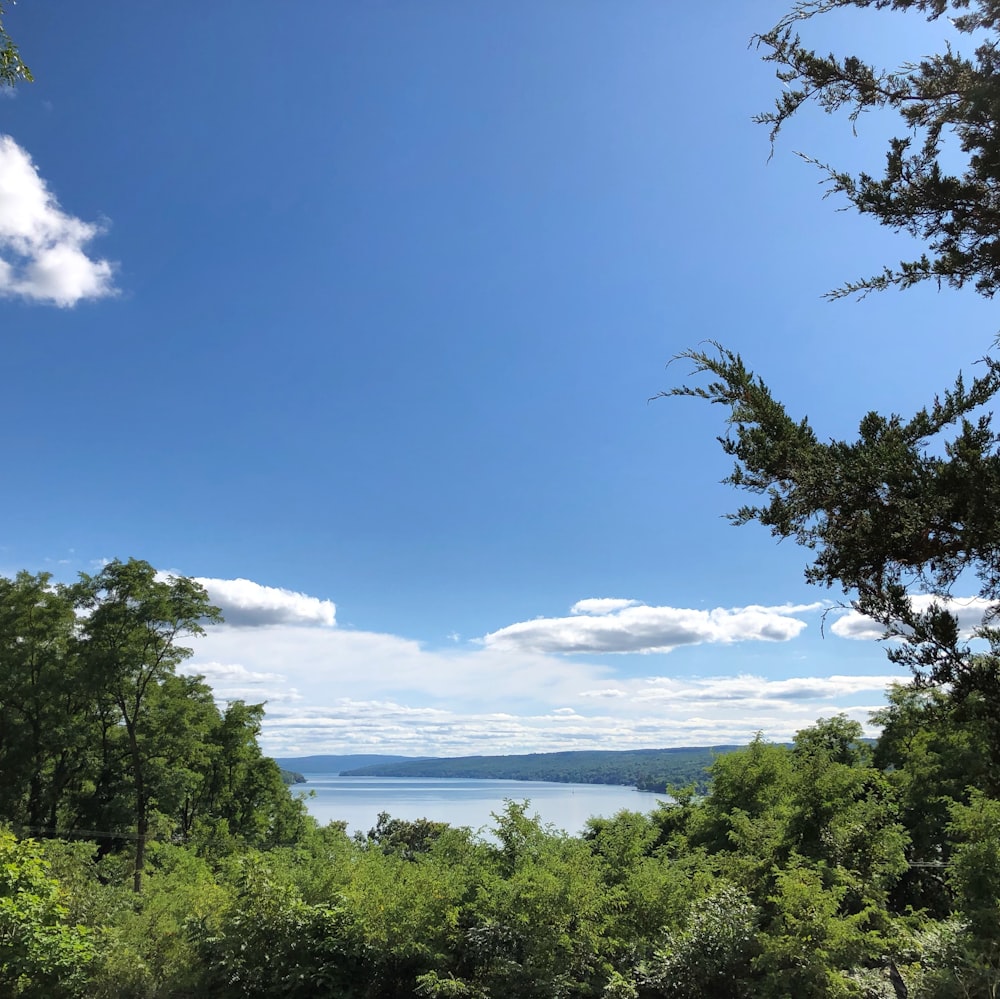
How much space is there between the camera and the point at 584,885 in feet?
23.4

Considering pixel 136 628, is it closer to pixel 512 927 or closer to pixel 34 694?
pixel 34 694

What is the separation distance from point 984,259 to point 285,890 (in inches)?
370

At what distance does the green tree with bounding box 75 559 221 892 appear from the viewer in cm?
1920

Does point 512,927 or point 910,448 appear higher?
point 910,448

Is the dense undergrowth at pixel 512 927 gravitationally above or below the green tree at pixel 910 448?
below

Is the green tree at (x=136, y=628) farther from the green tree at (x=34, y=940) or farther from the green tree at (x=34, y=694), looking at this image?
the green tree at (x=34, y=940)

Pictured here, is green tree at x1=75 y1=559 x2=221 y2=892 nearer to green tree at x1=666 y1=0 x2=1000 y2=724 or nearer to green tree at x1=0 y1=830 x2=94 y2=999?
green tree at x1=0 y1=830 x2=94 y2=999

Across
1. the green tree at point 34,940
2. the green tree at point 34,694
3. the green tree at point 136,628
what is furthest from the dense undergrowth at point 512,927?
the green tree at point 34,694

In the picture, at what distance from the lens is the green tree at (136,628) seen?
63.0 feet

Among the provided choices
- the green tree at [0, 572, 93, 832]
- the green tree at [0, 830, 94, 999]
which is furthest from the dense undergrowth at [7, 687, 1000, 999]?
the green tree at [0, 572, 93, 832]

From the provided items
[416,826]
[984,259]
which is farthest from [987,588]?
[416,826]

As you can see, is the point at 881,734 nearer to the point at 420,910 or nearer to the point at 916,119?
the point at 420,910

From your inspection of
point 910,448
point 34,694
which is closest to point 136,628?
point 34,694

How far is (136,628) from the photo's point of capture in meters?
19.4
